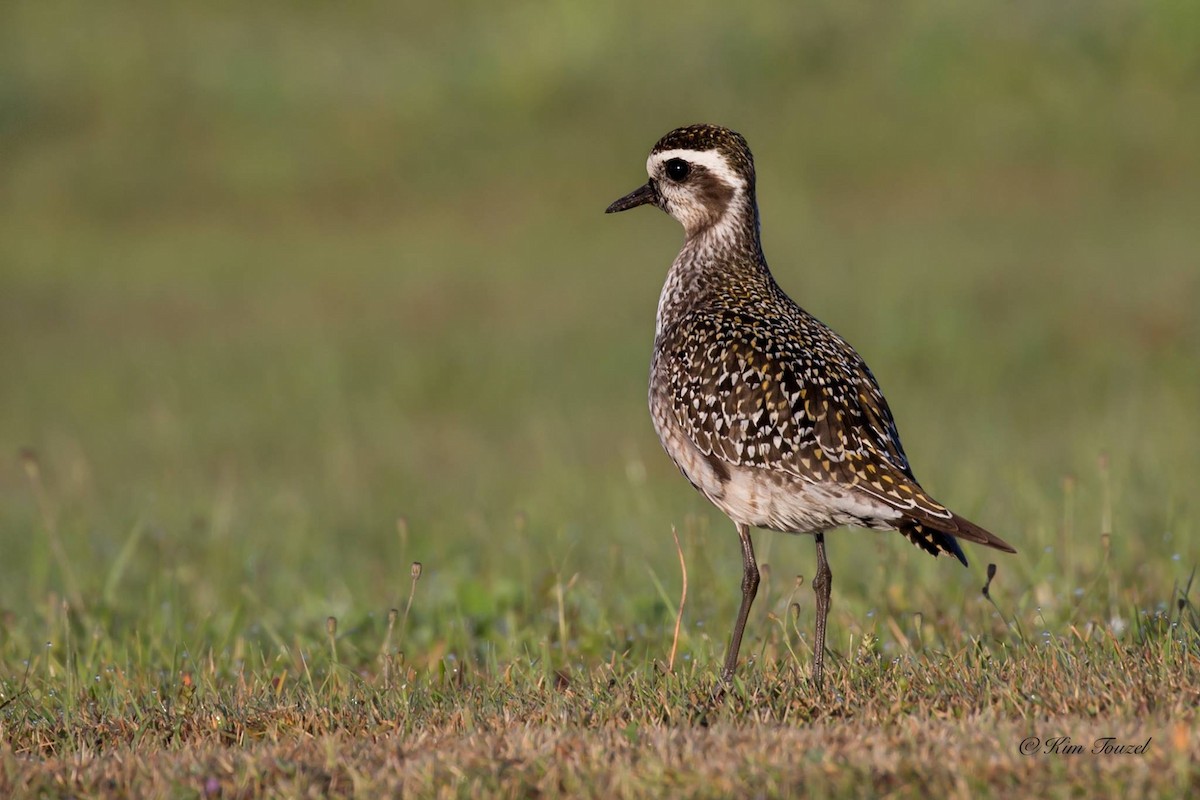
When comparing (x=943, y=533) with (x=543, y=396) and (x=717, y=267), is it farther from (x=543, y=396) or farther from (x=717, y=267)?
(x=543, y=396)

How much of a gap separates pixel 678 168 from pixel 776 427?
1698 mm

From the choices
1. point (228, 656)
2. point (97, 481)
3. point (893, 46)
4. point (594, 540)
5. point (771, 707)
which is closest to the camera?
point (771, 707)

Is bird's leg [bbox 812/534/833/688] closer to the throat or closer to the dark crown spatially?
the throat

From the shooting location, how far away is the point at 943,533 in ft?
17.7

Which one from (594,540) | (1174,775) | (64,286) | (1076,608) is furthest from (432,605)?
(64,286)

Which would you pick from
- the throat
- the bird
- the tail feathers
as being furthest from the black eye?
the tail feathers

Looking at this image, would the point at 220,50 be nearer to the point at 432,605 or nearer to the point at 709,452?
the point at 432,605

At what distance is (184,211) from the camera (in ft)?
71.7

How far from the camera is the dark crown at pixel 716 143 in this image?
6.76 meters

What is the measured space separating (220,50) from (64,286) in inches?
282

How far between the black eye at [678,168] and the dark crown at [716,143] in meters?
0.06

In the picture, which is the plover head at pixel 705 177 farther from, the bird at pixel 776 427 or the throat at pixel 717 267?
the bird at pixel 776 427

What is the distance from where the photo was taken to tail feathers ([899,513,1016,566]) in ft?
16.6

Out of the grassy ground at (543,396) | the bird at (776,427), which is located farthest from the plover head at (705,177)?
the grassy ground at (543,396)
